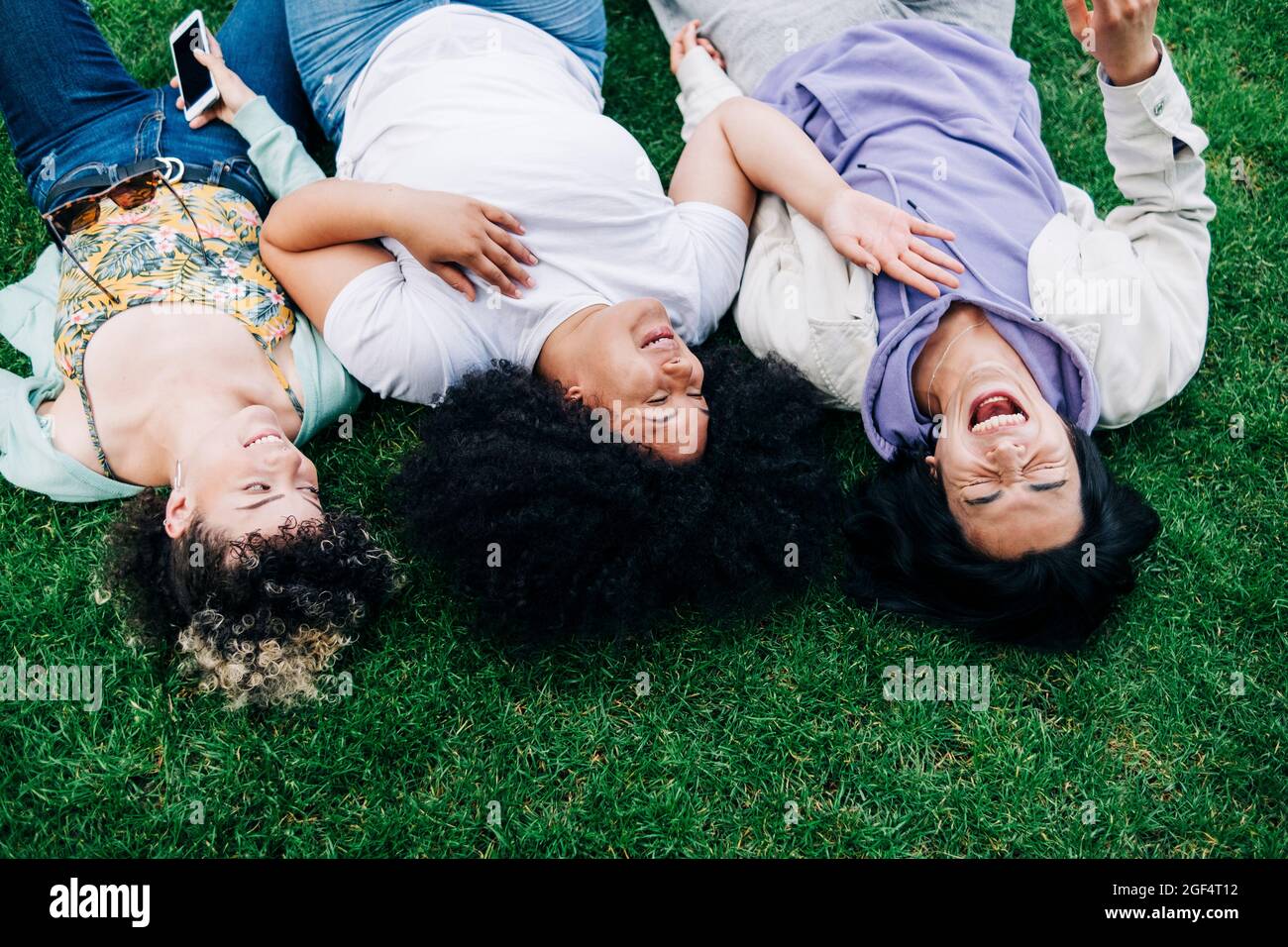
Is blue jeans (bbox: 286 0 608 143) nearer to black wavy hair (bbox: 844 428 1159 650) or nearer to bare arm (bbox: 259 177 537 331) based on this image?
bare arm (bbox: 259 177 537 331)

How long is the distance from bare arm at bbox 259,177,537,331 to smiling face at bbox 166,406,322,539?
0.47 metres

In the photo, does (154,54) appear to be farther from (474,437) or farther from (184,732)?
(184,732)

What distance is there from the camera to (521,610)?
9.40 feet

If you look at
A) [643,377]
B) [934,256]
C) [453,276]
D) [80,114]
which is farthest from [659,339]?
[80,114]

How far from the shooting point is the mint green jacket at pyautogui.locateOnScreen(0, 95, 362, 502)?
3.10 meters

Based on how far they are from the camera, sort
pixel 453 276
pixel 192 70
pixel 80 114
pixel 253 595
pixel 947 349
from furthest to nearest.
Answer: pixel 192 70 → pixel 80 114 → pixel 947 349 → pixel 453 276 → pixel 253 595

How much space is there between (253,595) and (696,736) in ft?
4.37

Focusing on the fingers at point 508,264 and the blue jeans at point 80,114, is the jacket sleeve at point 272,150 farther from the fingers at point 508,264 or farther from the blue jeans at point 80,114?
the fingers at point 508,264

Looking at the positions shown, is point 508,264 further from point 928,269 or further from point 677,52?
point 677,52

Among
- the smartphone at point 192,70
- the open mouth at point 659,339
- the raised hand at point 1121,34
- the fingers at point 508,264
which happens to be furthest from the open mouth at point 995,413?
the smartphone at point 192,70

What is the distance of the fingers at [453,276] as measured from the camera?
9.82 feet

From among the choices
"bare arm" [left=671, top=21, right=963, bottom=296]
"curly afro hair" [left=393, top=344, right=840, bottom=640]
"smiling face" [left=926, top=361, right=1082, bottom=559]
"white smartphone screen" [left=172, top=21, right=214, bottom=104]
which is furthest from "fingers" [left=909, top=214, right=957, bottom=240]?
"white smartphone screen" [left=172, top=21, right=214, bottom=104]

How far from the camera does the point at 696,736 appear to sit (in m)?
2.96

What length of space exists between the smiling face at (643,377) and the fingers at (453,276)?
369mm
